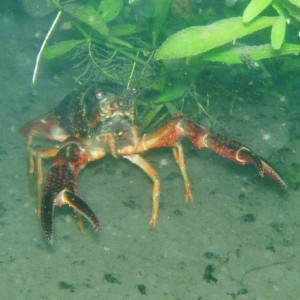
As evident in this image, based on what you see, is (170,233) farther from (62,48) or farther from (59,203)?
(62,48)

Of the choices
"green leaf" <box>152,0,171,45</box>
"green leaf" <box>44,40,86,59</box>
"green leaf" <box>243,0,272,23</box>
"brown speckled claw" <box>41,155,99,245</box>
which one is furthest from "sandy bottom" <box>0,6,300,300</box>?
"green leaf" <box>243,0,272,23</box>

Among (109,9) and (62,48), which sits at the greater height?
(109,9)

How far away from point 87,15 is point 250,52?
2552 mm

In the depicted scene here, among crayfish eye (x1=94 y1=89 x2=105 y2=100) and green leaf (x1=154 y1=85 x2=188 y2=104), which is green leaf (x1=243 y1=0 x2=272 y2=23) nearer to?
crayfish eye (x1=94 y1=89 x2=105 y2=100)

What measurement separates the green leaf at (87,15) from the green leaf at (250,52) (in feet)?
6.61

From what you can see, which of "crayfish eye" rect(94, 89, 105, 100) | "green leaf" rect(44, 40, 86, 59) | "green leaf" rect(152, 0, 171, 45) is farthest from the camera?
"green leaf" rect(44, 40, 86, 59)

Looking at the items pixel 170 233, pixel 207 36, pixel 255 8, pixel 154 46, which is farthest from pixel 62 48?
pixel 255 8

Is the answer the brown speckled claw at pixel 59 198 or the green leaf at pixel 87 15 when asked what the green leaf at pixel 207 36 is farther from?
the green leaf at pixel 87 15

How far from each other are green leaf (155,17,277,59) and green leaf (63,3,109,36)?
223 cm

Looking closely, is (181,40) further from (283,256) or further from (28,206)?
(28,206)

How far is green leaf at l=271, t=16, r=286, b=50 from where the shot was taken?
3592 millimetres

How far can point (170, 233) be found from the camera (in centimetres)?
446

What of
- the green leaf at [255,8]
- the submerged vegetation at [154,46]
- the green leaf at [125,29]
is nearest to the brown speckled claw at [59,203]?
the submerged vegetation at [154,46]

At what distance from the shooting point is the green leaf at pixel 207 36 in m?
3.69
